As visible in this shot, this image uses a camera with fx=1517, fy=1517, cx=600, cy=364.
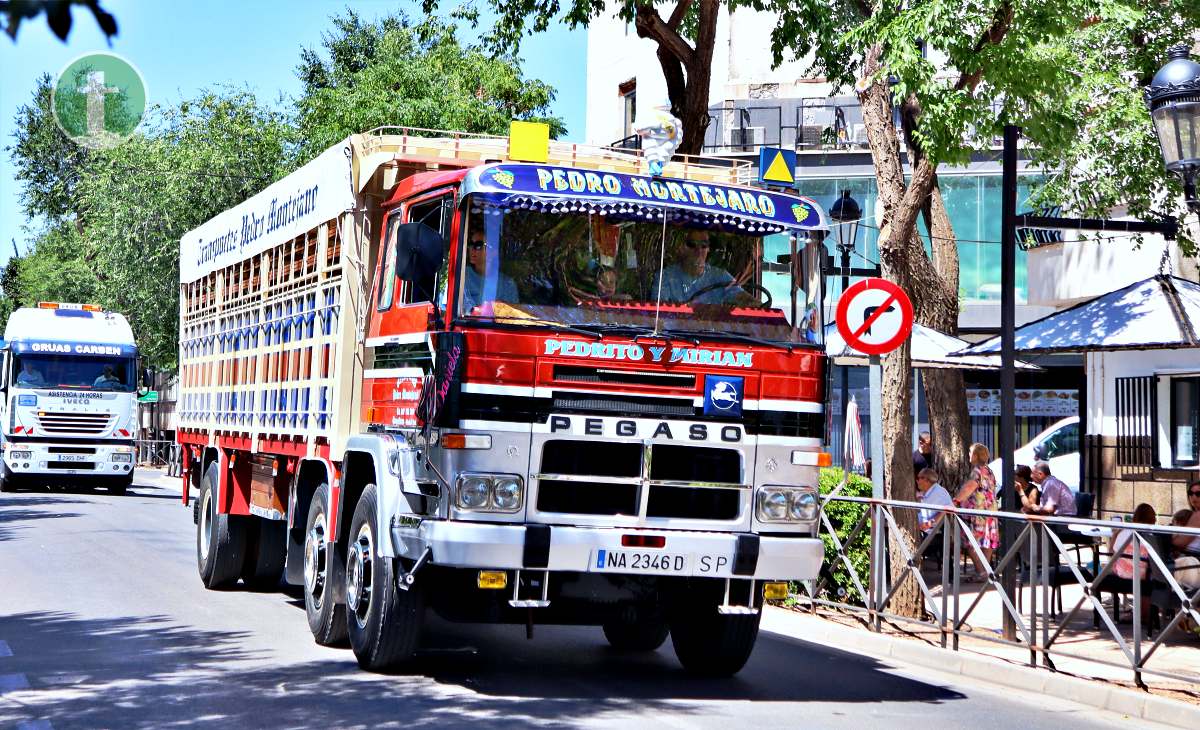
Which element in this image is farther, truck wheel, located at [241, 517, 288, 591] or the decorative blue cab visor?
truck wheel, located at [241, 517, 288, 591]

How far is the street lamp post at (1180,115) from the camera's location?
9961 mm

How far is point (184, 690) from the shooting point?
8852 mm

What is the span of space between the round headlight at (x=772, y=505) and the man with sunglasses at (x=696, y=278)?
47.3 inches

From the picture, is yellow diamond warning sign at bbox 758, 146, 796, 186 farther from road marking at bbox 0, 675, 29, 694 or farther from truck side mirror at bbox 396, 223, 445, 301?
road marking at bbox 0, 675, 29, 694

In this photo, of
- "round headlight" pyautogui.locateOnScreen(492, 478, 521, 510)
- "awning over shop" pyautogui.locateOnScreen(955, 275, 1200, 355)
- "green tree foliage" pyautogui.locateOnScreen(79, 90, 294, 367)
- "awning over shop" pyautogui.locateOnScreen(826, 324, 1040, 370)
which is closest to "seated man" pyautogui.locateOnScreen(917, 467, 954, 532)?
"awning over shop" pyautogui.locateOnScreen(826, 324, 1040, 370)

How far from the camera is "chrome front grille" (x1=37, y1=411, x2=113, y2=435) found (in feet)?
100

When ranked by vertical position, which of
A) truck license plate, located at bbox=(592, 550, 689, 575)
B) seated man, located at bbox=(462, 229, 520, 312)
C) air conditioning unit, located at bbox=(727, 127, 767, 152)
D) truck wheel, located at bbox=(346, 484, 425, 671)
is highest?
air conditioning unit, located at bbox=(727, 127, 767, 152)

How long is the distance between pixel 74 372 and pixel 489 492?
24.5 meters

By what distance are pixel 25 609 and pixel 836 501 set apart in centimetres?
706

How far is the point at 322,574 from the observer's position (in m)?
10.7

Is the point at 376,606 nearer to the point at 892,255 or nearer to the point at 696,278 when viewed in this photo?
the point at 696,278

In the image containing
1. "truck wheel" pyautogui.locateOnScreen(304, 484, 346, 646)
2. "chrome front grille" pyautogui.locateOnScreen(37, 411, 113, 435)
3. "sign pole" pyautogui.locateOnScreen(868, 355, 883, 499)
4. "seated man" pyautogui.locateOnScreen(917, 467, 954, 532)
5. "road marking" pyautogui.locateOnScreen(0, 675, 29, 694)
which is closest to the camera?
"road marking" pyautogui.locateOnScreen(0, 675, 29, 694)

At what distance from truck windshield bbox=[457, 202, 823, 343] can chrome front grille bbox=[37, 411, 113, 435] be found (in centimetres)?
2432

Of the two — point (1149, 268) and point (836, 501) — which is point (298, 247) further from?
point (1149, 268)
